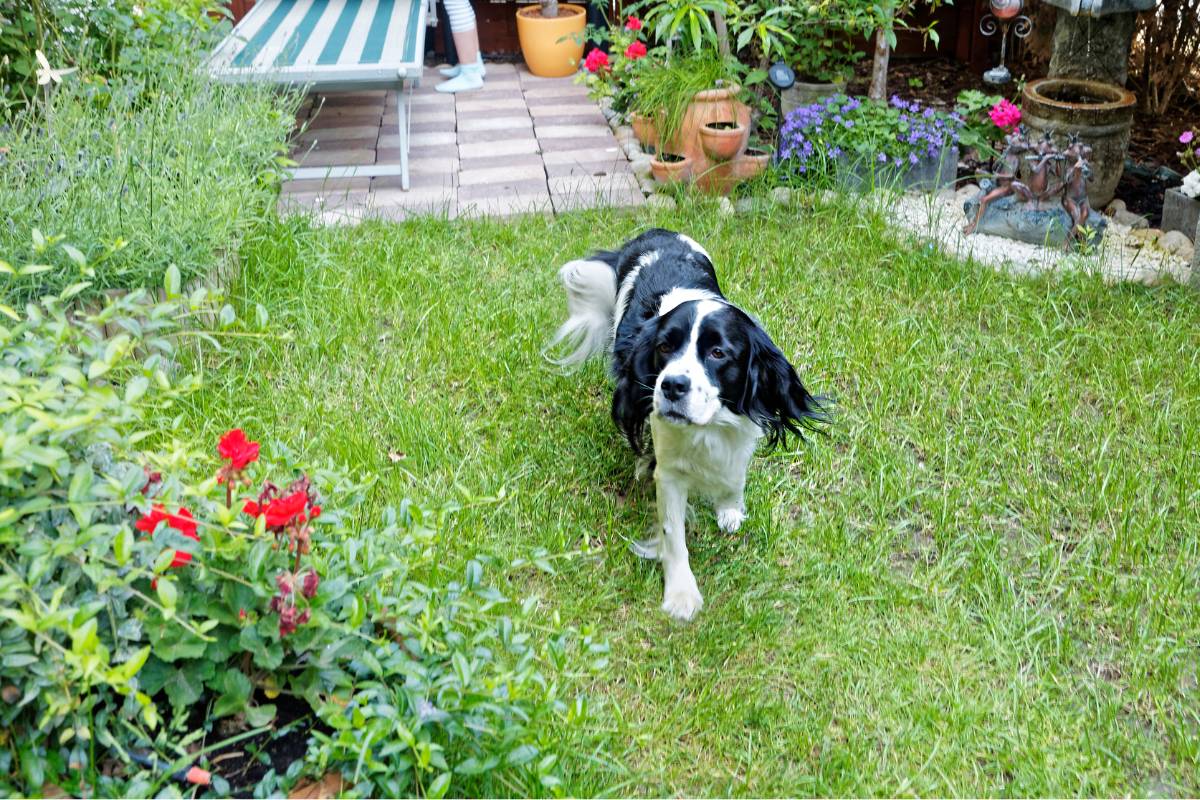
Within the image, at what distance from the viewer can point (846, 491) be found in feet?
9.68

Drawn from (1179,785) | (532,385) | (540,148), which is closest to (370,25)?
(540,148)

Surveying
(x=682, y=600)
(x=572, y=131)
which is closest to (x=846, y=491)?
(x=682, y=600)

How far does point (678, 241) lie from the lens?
3.21m

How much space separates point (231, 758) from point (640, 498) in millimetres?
1515

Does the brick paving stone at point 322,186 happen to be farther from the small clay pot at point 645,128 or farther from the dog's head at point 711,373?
the dog's head at point 711,373

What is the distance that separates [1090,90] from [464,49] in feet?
12.9

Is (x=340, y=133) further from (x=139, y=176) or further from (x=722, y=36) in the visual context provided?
(x=139, y=176)

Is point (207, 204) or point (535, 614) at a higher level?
point (207, 204)

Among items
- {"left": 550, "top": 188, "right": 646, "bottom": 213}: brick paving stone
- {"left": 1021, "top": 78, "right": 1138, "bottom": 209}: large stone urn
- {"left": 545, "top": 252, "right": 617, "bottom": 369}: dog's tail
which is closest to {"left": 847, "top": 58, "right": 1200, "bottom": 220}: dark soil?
{"left": 1021, "top": 78, "right": 1138, "bottom": 209}: large stone urn

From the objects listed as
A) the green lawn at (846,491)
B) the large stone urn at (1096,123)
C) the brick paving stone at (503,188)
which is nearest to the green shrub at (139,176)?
the green lawn at (846,491)

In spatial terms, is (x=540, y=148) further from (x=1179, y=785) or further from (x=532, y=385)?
(x=1179, y=785)

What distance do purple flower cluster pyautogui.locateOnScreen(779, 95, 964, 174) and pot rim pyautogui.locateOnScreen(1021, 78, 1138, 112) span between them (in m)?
0.37

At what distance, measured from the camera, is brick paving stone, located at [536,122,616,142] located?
5828 millimetres

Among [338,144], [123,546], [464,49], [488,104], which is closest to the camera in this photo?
[123,546]
